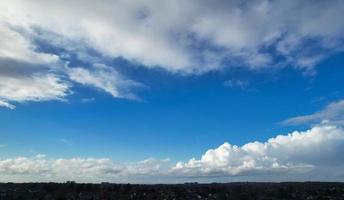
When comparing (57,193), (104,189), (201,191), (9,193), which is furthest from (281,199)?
(9,193)

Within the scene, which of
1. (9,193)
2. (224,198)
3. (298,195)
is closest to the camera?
(9,193)

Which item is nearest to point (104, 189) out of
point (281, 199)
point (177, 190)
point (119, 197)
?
point (119, 197)

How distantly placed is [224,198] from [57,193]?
25907mm

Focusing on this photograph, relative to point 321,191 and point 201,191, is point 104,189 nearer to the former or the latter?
point 201,191

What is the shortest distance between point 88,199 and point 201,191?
21.2 m

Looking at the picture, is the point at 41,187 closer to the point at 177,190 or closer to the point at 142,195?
the point at 142,195

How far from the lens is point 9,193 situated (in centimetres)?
6381

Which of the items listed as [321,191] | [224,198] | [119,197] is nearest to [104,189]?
[119,197]

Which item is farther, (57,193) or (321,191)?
(321,191)

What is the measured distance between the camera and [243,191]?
77.0 metres

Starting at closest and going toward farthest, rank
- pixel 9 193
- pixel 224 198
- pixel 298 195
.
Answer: pixel 9 193
pixel 224 198
pixel 298 195

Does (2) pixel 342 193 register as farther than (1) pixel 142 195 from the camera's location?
Yes

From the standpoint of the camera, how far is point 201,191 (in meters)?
76.1

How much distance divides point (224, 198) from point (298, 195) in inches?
582
